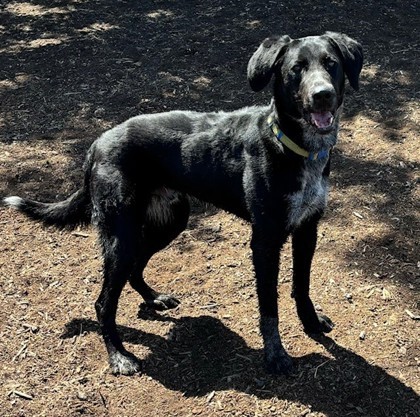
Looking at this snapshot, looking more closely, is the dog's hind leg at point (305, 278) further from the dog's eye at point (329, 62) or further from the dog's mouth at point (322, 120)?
the dog's eye at point (329, 62)

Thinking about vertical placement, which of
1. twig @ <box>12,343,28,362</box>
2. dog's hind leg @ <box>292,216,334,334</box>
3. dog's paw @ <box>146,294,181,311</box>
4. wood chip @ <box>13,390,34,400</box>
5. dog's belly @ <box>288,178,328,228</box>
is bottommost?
twig @ <box>12,343,28,362</box>

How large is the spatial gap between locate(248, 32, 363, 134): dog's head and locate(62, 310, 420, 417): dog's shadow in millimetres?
1490

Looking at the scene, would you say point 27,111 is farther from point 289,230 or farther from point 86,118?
point 289,230

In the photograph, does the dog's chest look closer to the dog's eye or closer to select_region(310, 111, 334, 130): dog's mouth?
select_region(310, 111, 334, 130): dog's mouth

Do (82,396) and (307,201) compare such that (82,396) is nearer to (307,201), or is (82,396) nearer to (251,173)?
(251,173)

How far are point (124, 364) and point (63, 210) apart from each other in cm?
110

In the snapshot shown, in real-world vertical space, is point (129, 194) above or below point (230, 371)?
above

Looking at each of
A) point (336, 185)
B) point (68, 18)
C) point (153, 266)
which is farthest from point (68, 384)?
point (68, 18)

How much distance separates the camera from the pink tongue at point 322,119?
329cm

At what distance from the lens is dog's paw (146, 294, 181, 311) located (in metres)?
4.37

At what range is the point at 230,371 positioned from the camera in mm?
3838

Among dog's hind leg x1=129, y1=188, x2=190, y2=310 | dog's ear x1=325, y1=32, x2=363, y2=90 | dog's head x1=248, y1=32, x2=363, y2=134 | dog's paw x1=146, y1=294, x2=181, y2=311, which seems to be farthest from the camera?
dog's paw x1=146, y1=294, x2=181, y2=311

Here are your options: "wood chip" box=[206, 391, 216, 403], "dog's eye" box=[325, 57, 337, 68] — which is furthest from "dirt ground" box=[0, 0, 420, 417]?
"dog's eye" box=[325, 57, 337, 68]

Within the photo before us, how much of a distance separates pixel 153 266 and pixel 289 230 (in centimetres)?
156
